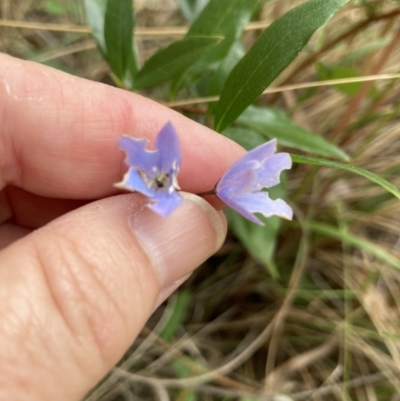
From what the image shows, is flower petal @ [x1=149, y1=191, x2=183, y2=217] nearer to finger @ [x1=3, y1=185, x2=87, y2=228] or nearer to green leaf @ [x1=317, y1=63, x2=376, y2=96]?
finger @ [x1=3, y1=185, x2=87, y2=228]

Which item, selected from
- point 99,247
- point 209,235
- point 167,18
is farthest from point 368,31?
point 99,247

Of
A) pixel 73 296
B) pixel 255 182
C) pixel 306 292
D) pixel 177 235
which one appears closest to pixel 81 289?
pixel 73 296

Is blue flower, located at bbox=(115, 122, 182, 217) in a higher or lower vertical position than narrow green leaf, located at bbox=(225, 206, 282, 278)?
higher

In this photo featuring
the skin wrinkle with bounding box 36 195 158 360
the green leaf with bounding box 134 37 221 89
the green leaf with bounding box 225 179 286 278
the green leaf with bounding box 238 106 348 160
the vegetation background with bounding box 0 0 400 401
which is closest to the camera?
the skin wrinkle with bounding box 36 195 158 360

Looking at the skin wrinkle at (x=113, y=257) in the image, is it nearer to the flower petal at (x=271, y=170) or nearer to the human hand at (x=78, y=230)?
the human hand at (x=78, y=230)

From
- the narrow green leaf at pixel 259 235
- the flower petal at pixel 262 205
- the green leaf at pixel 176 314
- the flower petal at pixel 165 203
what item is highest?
the flower petal at pixel 165 203

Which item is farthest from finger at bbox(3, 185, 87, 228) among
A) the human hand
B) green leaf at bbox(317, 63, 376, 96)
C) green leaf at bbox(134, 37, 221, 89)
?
green leaf at bbox(317, 63, 376, 96)

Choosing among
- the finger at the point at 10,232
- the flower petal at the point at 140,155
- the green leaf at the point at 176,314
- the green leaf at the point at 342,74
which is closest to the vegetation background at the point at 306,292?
the green leaf at the point at 176,314
